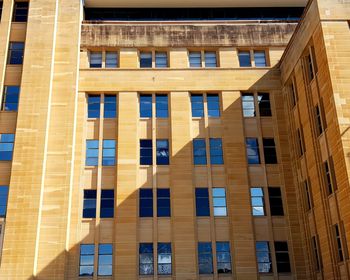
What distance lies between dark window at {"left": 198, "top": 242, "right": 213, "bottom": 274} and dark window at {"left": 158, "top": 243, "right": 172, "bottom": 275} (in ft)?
6.79

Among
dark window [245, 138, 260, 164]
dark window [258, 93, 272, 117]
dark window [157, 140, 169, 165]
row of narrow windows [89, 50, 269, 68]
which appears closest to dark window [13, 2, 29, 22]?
row of narrow windows [89, 50, 269, 68]

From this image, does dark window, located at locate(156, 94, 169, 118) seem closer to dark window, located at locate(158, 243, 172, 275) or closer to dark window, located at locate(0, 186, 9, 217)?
dark window, located at locate(158, 243, 172, 275)

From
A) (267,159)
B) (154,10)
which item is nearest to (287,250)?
(267,159)

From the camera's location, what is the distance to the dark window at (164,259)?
3222 centimetres

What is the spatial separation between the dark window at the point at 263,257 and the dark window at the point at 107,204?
10.5 m

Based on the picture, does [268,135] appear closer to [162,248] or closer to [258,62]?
[258,62]

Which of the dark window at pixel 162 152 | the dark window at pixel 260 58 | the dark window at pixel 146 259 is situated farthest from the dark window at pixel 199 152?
the dark window at pixel 260 58

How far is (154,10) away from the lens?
4434 cm

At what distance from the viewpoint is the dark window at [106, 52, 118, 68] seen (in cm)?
3850

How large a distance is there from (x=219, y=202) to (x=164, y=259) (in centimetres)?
564

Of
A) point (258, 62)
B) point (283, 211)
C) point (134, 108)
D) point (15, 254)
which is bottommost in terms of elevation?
point (15, 254)

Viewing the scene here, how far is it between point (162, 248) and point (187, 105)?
36.5 feet

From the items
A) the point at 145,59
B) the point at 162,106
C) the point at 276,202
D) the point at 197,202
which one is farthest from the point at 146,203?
the point at 145,59

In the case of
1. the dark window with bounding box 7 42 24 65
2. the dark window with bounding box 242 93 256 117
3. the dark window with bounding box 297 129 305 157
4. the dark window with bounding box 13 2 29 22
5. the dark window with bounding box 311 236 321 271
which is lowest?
the dark window with bounding box 311 236 321 271
